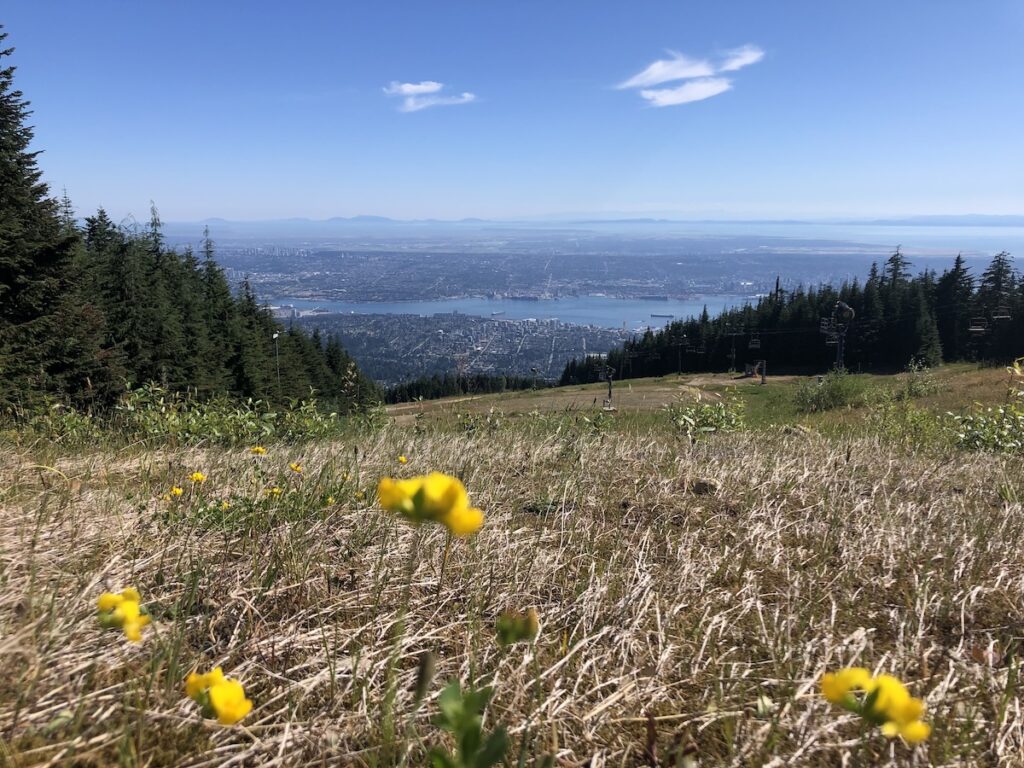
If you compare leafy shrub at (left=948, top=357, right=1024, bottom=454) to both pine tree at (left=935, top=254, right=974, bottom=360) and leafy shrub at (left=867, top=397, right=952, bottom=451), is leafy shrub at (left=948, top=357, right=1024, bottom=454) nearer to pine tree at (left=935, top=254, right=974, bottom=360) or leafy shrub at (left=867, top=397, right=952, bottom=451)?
leafy shrub at (left=867, top=397, right=952, bottom=451)

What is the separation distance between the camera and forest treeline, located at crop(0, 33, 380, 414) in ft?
64.0

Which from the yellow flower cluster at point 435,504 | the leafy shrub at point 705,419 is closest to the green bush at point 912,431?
the leafy shrub at point 705,419

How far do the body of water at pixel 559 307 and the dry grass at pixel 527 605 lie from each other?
5637 inches

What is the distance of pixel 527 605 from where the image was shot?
2348 millimetres

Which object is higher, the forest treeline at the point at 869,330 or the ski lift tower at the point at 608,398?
the ski lift tower at the point at 608,398

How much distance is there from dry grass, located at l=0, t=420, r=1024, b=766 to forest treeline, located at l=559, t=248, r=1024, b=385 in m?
59.9

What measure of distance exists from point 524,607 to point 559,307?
178 m

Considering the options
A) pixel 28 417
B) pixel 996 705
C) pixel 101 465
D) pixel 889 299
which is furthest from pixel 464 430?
pixel 889 299

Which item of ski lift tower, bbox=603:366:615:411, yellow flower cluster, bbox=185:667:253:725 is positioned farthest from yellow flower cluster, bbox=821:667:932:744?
ski lift tower, bbox=603:366:615:411

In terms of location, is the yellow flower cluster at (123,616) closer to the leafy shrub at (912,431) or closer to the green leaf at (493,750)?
the green leaf at (493,750)

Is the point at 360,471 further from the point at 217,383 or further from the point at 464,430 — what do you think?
the point at 217,383

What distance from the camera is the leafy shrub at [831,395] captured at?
2123cm

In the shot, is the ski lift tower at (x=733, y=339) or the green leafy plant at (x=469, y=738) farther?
the ski lift tower at (x=733, y=339)

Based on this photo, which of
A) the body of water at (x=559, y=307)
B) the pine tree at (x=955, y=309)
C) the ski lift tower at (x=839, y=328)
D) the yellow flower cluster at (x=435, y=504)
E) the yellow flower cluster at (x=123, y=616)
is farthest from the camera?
the body of water at (x=559, y=307)
